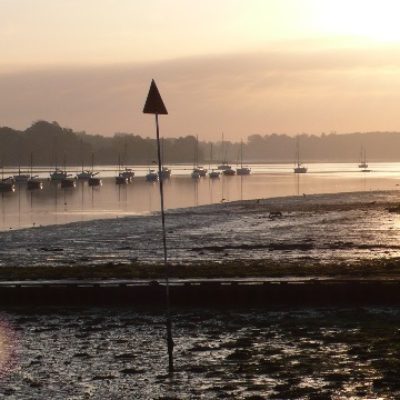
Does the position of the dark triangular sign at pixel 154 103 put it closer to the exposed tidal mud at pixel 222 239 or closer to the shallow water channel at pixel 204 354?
the shallow water channel at pixel 204 354

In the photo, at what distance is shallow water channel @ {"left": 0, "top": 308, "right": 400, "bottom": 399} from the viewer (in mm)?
18938

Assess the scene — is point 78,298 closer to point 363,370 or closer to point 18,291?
point 18,291

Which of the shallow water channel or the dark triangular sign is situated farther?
the dark triangular sign

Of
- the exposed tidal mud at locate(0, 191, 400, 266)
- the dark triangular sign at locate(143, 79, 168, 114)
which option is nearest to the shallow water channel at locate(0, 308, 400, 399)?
the dark triangular sign at locate(143, 79, 168, 114)

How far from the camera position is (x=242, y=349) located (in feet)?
74.9

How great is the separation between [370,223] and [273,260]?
98.1 feet

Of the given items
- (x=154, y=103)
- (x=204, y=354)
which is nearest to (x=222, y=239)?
(x=204, y=354)

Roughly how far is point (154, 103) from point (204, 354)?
657 centimetres

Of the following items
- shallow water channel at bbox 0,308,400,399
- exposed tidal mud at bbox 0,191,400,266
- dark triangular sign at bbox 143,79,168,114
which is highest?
dark triangular sign at bbox 143,79,168,114

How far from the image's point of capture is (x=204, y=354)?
73.5ft

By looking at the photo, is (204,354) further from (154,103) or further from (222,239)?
(222,239)

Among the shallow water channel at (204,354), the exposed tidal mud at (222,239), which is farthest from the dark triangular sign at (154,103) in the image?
the exposed tidal mud at (222,239)

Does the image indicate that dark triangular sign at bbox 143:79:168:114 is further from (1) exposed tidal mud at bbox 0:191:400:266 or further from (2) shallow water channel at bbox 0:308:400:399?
(1) exposed tidal mud at bbox 0:191:400:266

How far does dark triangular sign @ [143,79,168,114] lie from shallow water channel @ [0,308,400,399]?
20.5 ft
